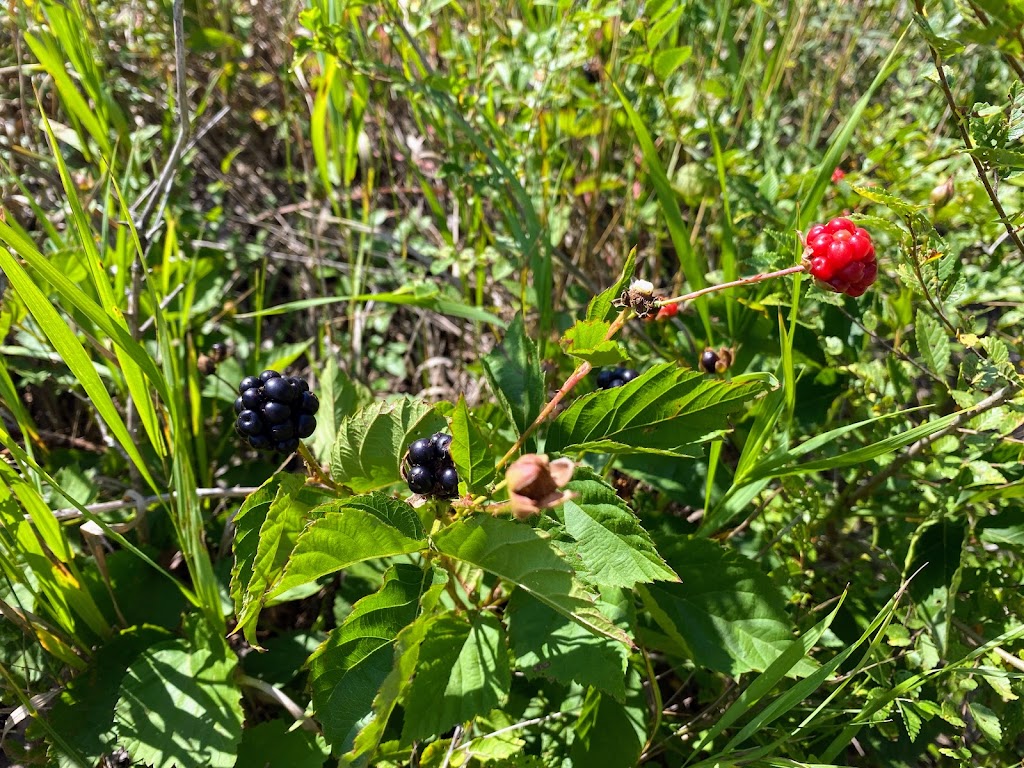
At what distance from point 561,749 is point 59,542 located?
1.26 metres

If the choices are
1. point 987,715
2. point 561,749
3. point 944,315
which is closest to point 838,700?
point 987,715

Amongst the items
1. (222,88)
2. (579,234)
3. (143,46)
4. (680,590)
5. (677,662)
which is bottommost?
(677,662)

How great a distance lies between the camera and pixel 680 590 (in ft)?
5.39

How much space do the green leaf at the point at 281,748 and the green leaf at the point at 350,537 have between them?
0.69m

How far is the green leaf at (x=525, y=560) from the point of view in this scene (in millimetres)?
1080

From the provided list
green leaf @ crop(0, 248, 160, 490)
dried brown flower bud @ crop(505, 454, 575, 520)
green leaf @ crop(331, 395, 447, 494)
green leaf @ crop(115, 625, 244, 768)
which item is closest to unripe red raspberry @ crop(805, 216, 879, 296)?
dried brown flower bud @ crop(505, 454, 575, 520)

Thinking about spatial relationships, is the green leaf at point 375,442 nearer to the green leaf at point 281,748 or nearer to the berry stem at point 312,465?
the berry stem at point 312,465

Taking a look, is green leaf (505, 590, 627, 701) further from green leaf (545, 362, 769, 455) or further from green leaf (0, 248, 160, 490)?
green leaf (0, 248, 160, 490)

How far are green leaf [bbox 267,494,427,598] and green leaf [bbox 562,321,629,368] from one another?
418 mm

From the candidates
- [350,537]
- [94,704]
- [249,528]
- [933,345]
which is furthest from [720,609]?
[94,704]

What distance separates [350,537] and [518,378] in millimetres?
530

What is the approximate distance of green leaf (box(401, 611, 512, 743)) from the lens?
1.35 m

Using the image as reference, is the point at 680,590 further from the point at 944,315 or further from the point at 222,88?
the point at 222,88

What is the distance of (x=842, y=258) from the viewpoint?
4.36 ft
